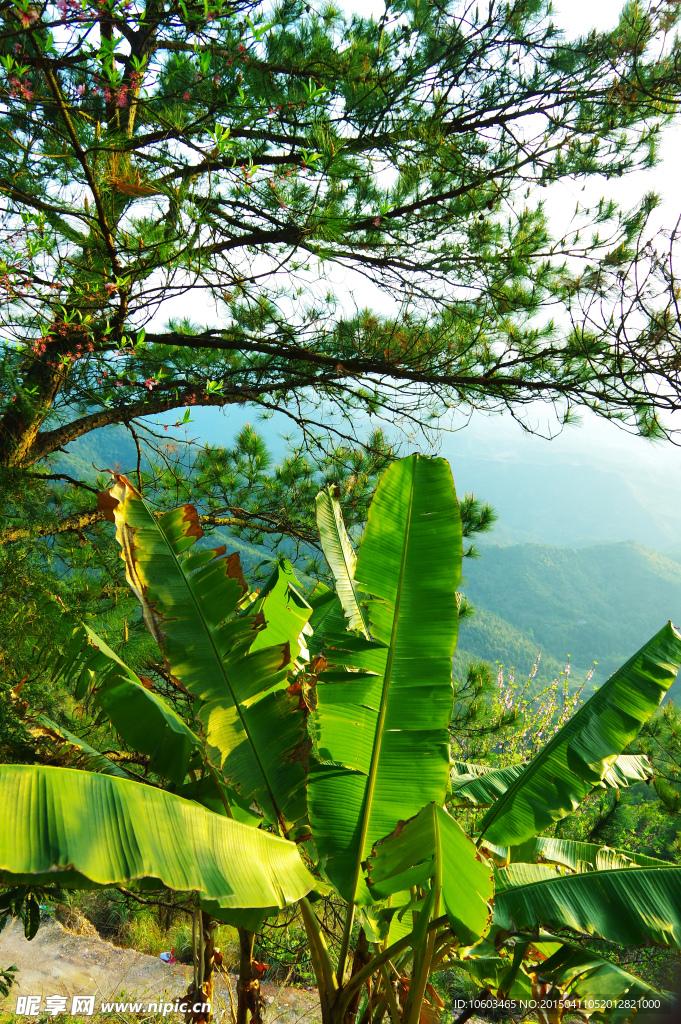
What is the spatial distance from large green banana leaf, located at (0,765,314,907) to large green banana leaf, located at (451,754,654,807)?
3.53ft

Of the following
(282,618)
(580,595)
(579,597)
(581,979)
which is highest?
(580,595)

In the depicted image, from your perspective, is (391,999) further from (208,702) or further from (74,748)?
(74,748)

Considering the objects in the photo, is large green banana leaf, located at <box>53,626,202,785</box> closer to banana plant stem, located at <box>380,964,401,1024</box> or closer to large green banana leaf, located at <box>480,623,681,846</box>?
banana plant stem, located at <box>380,964,401,1024</box>

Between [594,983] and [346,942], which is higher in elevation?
[594,983]

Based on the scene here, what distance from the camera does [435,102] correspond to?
10.2 feet

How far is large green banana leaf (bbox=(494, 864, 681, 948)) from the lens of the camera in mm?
1439

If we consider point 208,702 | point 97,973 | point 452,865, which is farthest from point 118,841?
point 97,973

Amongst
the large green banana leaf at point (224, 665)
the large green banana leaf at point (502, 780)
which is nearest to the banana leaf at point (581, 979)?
the large green banana leaf at point (502, 780)

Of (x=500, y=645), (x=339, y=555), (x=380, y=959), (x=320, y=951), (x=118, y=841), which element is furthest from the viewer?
(x=500, y=645)

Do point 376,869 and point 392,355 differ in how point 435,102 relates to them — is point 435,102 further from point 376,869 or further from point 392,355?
point 376,869

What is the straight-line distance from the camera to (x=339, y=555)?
1.70 metres

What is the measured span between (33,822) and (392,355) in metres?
3.25

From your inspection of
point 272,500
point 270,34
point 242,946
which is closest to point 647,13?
point 270,34

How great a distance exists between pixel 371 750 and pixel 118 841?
83 centimetres
